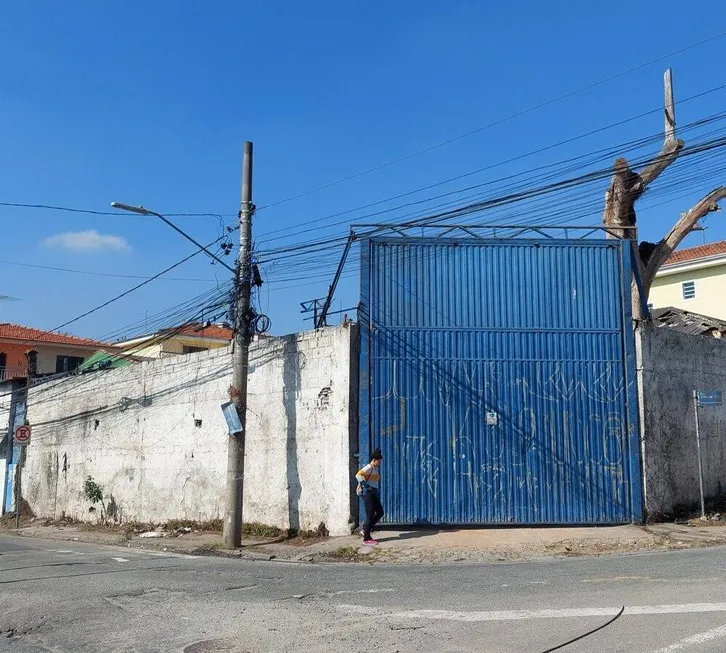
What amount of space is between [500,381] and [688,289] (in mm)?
27257

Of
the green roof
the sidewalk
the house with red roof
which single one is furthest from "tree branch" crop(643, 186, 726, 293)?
the house with red roof

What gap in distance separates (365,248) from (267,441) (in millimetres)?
4700

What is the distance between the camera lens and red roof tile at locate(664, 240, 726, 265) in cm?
3753

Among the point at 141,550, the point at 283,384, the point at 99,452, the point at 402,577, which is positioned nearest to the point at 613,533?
the point at 402,577

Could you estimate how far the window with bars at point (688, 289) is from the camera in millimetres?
38531

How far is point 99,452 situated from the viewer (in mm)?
22906

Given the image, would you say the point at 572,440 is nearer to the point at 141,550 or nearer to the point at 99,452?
the point at 141,550

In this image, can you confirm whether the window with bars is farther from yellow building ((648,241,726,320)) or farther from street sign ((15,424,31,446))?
street sign ((15,424,31,446))

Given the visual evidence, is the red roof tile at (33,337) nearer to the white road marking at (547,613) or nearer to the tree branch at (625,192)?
the tree branch at (625,192)

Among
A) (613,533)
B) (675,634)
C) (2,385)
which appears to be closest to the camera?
(675,634)

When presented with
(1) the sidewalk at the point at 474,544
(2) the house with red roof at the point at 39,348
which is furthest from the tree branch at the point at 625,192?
(2) the house with red roof at the point at 39,348

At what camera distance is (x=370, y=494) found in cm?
1384

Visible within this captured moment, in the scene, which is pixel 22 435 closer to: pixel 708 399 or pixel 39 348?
pixel 708 399

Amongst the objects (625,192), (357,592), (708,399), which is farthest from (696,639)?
(625,192)
